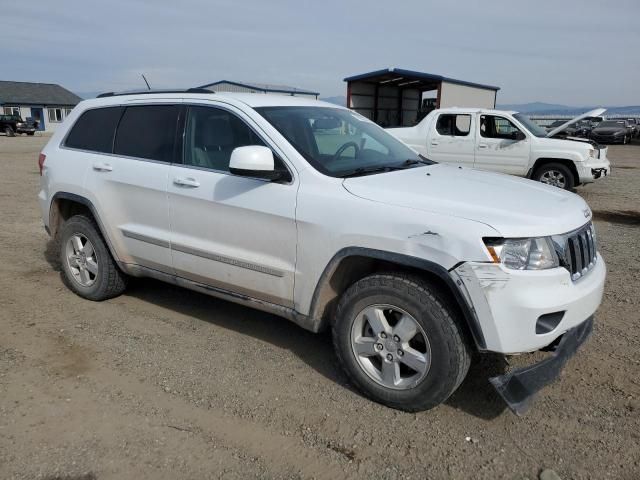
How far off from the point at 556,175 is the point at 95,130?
8.90 m

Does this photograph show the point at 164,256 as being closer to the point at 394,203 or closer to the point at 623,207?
the point at 394,203

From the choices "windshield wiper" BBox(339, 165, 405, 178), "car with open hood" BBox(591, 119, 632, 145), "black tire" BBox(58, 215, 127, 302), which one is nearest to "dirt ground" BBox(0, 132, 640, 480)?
"black tire" BBox(58, 215, 127, 302)

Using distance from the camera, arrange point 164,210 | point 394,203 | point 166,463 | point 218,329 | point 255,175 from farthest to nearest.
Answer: point 218,329, point 164,210, point 255,175, point 394,203, point 166,463

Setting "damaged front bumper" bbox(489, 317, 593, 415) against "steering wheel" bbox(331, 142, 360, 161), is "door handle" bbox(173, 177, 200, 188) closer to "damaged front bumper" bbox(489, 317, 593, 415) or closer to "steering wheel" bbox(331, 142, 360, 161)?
"steering wheel" bbox(331, 142, 360, 161)

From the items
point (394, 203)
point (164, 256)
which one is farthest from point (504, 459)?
point (164, 256)

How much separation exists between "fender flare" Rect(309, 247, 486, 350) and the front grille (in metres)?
0.57

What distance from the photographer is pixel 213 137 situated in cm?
390

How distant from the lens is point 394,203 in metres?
3.02

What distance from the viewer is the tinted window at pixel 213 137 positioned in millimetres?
3752

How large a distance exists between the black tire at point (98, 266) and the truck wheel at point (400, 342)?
2.33 meters

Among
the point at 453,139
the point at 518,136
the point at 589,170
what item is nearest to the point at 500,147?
the point at 518,136

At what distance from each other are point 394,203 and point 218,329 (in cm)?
197

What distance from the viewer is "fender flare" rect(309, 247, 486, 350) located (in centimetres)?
278

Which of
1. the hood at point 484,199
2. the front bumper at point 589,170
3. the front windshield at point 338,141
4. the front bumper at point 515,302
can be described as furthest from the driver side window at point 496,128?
the front bumper at point 515,302
